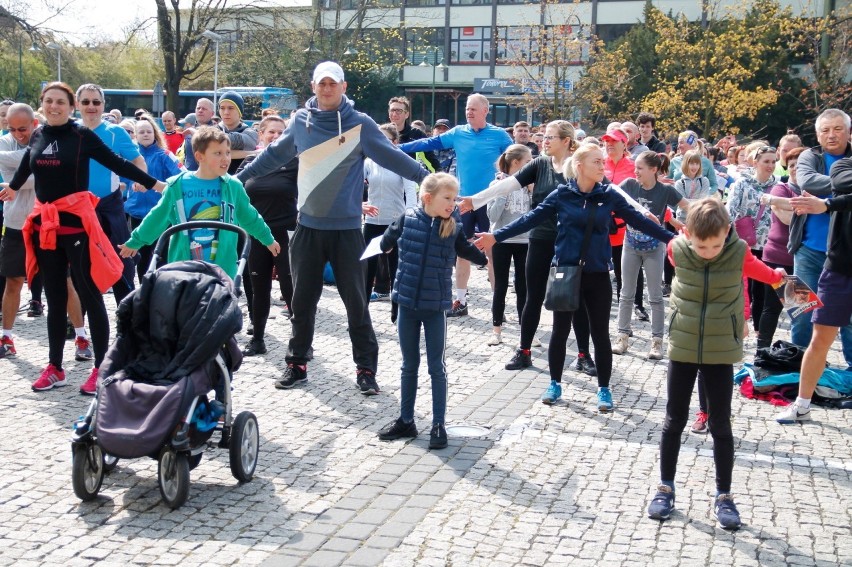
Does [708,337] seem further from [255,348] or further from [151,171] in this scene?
[151,171]

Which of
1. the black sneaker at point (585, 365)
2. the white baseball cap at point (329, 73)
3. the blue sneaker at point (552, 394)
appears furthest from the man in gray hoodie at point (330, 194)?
the black sneaker at point (585, 365)

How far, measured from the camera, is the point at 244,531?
513 centimetres

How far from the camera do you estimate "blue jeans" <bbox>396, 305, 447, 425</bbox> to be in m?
6.71

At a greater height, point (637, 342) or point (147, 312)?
point (147, 312)

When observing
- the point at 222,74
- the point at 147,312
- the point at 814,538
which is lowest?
the point at 814,538

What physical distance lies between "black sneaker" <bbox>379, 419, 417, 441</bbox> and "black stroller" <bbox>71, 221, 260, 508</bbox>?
1094mm

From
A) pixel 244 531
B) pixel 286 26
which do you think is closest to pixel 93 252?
pixel 244 531

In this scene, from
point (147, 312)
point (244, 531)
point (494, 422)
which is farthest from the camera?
point (494, 422)

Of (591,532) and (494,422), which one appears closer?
(591,532)

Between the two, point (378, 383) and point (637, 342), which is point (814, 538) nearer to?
point (378, 383)

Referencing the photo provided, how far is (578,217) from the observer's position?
7621mm

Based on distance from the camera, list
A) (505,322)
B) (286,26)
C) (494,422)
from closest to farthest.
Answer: (494,422) → (505,322) → (286,26)

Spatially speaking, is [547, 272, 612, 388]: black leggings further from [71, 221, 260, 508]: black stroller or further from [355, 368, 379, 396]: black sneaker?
[71, 221, 260, 508]: black stroller

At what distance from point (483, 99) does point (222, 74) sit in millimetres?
44281
